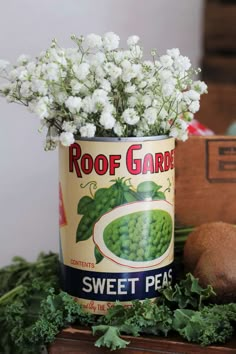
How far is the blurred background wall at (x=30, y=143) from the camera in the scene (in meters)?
1.40

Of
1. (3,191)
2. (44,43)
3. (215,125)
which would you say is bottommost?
(3,191)

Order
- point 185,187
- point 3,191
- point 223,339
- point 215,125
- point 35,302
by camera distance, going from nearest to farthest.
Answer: point 223,339
point 35,302
point 185,187
point 3,191
point 215,125

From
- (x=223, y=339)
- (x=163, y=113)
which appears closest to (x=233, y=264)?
(x=223, y=339)

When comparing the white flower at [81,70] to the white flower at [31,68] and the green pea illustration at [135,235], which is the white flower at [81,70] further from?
→ the green pea illustration at [135,235]

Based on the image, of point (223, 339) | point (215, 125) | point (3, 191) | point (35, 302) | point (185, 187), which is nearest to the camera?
point (223, 339)

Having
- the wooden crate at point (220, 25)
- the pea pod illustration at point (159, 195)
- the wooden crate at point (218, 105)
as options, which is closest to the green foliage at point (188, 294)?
the pea pod illustration at point (159, 195)

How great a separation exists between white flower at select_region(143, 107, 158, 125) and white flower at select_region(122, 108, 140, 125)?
13 mm

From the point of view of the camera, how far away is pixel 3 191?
55.6 inches

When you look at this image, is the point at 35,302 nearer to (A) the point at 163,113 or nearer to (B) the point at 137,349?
(B) the point at 137,349

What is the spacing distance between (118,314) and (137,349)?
0.05 meters

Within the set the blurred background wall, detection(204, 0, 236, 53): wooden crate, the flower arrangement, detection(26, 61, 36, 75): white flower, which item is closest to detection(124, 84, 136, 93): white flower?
the flower arrangement

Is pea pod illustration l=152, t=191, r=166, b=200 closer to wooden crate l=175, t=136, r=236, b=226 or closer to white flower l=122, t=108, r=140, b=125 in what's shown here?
white flower l=122, t=108, r=140, b=125

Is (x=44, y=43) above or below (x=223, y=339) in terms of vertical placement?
above

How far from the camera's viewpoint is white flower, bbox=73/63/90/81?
2.55 ft
